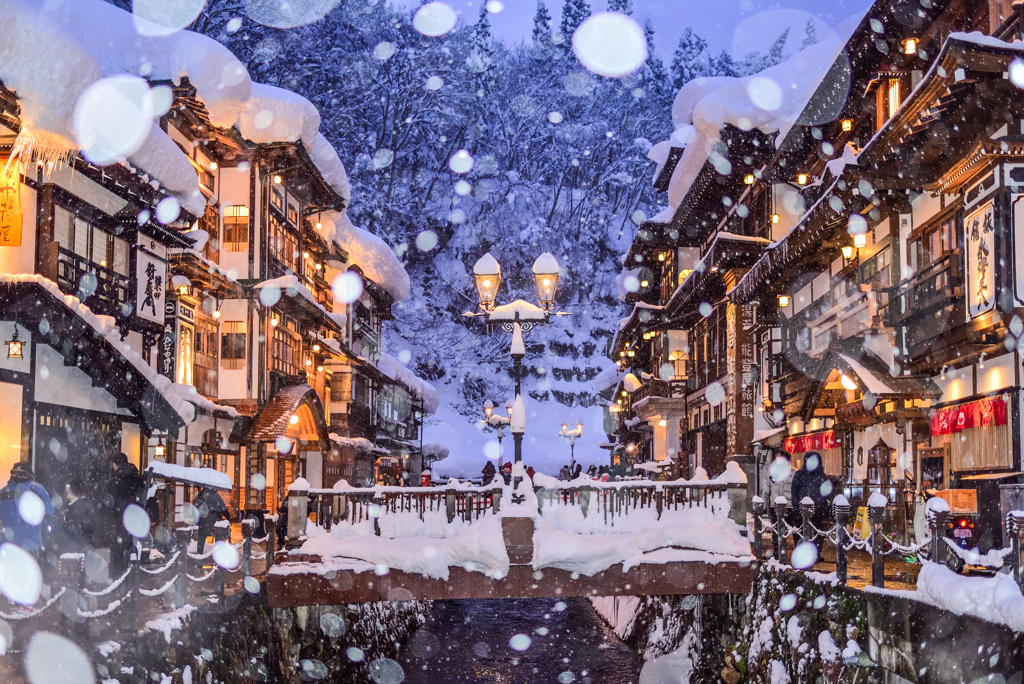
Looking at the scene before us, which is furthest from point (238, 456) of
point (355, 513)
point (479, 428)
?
point (479, 428)

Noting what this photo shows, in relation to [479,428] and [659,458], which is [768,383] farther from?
[479,428]

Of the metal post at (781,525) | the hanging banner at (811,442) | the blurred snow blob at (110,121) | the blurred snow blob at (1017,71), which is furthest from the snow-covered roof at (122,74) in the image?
the hanging banner at (811,442)

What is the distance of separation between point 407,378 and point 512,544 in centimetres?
4466

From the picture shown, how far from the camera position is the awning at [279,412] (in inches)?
1208

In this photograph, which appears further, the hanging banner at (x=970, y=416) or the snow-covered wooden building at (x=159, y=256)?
the snow-covered wooden building at (x=159, y=256)

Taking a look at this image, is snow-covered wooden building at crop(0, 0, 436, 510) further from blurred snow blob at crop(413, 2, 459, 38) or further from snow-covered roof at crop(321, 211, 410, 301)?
blurred snow blob at crop(413, 2, 459, 38)

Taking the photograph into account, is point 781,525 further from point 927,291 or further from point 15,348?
point 15,348

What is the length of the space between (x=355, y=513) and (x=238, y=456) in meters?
17.4

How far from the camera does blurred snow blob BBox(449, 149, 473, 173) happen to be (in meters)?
84.0

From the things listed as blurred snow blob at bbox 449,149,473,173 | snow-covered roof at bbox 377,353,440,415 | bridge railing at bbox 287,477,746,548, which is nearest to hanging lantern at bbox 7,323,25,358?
bridge railing at bbox 287,477,746,548

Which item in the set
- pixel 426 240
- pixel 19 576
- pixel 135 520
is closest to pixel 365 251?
pixel 426 240

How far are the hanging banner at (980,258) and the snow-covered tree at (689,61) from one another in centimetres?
7350

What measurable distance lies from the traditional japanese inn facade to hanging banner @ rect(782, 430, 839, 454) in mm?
96

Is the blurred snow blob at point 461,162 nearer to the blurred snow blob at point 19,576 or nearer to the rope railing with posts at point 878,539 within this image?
the rope railing with posts at point 878,539
